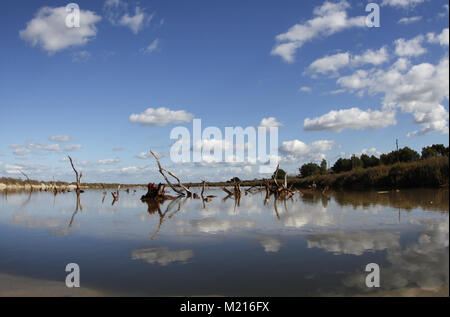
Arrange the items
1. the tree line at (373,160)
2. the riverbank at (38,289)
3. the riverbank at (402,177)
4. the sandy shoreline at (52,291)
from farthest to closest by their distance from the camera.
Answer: the tree line at (373,160) → the riverbank at (402,177) → the riverbank at (38,289) → the sandy shoreline at (52,291)

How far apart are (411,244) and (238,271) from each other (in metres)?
3.52

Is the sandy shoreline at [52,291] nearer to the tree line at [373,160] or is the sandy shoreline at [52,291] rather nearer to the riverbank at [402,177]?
the riverbank at [402,177]

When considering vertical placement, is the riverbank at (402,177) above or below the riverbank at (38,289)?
above

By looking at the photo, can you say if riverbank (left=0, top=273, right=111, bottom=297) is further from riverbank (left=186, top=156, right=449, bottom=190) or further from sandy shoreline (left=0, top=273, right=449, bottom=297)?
riverbank (left=186, top=156, right=449, bottom=190)

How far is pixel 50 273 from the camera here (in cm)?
500

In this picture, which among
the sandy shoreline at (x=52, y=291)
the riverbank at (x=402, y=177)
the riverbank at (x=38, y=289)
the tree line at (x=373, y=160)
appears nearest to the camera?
the sandy shoreline at (x=52, y=291)

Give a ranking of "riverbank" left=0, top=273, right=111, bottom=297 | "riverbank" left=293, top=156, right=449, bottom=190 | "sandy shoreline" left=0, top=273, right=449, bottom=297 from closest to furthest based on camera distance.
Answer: "sandy shoreline" left=0, top=273, right=449, bottom=297, "riverbank" left=0, top=273, right=111, bottom=297, "riverbank" left=293, top=156, right=449, bottom=190

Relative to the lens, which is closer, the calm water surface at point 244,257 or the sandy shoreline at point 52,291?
the sandy shoreline at point 52,291

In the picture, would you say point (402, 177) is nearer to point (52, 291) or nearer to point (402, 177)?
point (402, 177)

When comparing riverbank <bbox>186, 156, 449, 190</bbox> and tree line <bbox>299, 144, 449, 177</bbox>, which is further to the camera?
tree line <bbox>299, 144, 449, 177</bbox>

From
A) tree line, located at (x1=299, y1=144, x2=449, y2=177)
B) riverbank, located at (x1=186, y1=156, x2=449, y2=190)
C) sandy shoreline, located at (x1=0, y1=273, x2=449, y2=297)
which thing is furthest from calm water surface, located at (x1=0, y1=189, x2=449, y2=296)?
tree line, located at (x1=299, y1=144, x2=449, y2=177)

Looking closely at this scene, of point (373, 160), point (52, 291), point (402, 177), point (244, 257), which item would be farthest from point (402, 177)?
point (373, 160)

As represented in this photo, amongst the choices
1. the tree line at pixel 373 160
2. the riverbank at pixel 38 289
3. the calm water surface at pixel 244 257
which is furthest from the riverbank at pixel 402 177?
the riverbank at pixel 38 289
